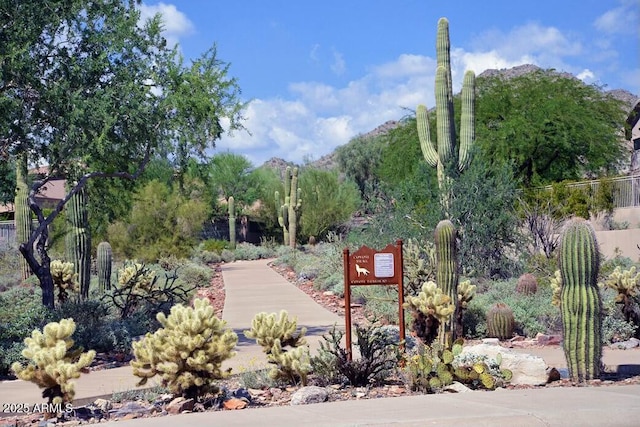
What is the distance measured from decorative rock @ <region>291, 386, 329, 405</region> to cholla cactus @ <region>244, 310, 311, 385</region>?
560mm

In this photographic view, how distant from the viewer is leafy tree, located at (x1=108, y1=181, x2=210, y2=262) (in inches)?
1383

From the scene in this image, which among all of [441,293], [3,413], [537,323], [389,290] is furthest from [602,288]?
[3,413]

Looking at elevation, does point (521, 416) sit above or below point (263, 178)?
below

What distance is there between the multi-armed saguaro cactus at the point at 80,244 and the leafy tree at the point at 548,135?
19.5 m

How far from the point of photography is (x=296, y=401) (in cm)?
957

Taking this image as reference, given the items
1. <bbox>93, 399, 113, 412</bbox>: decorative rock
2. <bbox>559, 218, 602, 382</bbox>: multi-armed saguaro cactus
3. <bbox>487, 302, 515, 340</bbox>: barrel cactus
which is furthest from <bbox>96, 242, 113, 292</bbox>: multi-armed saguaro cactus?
<bbox>559, 218, 602, 382</bbox>: multi-armed saguaro cactus

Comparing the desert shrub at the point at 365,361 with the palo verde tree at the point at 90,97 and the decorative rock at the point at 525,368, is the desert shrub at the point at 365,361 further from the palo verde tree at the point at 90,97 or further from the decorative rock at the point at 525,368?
the palo verde tree at the point at 90,97

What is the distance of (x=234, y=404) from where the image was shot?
366 inches

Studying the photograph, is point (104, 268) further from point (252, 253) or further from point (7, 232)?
point (252, 253)

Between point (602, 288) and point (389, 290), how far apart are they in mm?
4915

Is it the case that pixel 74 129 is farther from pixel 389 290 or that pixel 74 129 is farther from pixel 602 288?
pixel 602 288

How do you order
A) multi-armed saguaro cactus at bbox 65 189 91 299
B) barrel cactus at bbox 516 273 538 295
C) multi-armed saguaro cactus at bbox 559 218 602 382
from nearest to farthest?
multi-armed saguaro cactus at bbox 559 218 602 382
barrel cactus at bbox 516 273 538 295
multi-armed saguaro cactus at bbox 65 189 91 299

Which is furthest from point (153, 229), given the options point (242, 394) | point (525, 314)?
point (242, 394)

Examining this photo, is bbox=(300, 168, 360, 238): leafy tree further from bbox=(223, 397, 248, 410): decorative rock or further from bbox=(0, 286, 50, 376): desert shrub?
bbox=(223, 397, 248, 410): decorative rock
